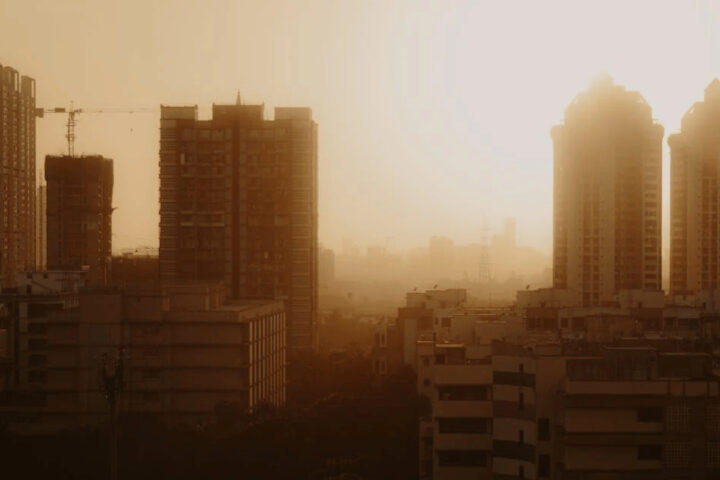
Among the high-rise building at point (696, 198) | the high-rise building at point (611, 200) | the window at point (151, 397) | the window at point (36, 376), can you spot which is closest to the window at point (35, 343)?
the window at point (36, 376)

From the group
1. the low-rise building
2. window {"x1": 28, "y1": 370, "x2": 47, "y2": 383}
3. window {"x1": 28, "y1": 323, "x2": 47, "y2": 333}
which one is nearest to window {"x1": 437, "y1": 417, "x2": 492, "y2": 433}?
the low-rise building

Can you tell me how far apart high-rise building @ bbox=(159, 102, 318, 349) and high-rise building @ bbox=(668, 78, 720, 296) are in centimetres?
1231

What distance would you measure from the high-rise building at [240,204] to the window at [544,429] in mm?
14040

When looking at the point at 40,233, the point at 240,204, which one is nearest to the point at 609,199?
the point at 240,204

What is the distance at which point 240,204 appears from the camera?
26.0m

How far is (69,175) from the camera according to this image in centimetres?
3045

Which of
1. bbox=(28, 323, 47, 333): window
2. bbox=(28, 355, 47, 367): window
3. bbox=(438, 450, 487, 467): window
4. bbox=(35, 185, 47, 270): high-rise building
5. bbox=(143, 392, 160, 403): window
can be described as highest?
bbox=(35, 185, 47, 270): high-rise building

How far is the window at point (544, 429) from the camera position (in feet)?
39.4

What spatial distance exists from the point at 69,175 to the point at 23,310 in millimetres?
10113

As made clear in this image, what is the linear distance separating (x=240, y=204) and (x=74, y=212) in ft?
20.4

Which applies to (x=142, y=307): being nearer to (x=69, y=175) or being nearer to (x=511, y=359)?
(x=511, y=359)

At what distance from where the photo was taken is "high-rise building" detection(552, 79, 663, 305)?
3127cm

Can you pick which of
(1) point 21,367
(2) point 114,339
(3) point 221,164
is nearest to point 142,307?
(2) point 114,339

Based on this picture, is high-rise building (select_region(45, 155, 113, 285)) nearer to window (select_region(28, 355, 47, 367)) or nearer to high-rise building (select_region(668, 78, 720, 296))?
window (select_region(28, 355, 47, 367))
